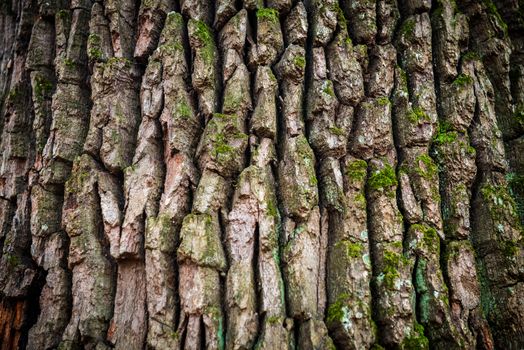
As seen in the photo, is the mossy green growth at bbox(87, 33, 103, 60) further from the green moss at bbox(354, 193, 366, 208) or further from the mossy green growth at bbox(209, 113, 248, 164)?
the green moss at bbox(354, 193, 366, 208)

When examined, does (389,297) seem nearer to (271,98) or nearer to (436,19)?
(271,98)

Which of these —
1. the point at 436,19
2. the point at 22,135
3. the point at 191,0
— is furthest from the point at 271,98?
the point at 22,135

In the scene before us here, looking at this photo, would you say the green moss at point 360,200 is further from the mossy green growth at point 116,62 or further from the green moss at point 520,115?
the mossy green growth at point 116,62

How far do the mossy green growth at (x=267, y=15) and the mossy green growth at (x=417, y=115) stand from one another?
2.79 meters

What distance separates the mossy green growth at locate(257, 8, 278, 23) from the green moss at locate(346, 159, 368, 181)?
2.82m

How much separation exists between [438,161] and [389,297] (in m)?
2.55

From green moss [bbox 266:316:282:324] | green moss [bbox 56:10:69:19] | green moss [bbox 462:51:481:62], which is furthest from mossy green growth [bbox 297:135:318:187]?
green moss [bbox 56:10:69:19]

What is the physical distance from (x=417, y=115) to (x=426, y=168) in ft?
3.17

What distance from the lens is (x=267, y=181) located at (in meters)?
5.80

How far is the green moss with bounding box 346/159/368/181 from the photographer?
605 cm

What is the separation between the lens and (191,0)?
708 centimetres


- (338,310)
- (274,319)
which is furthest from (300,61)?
(274,319)

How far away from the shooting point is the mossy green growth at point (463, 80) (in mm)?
7125

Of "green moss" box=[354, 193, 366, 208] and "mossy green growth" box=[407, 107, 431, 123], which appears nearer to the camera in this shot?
"green moss" box=[354, 193, 366, 208]
